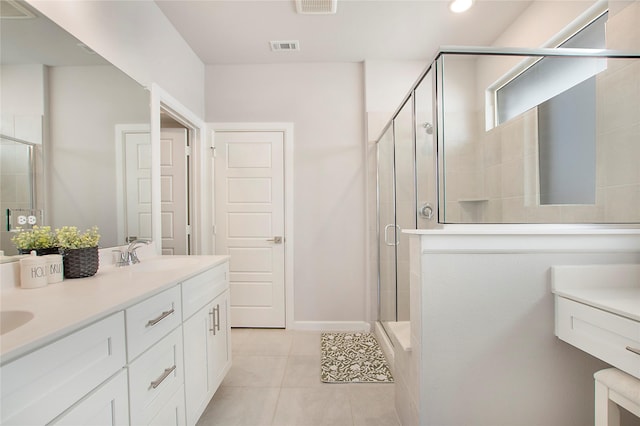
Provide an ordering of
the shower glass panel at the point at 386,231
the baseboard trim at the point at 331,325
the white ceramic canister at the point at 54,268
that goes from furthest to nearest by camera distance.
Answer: the baseboard trim at the point at 331,325
the shower glass panel at the point at 386,231
the white ceramic canister at the point at 54,268

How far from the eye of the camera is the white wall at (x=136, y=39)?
1400mm

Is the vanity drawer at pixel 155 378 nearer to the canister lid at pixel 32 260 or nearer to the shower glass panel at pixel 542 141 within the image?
the canister lid at pixel 32 260

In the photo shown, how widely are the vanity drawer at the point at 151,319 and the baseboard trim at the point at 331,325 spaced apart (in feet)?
5.94

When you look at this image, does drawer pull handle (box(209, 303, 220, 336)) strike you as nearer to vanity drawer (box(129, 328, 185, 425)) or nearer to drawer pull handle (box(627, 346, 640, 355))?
vanity drawer (box(129, 328, 185, 425))

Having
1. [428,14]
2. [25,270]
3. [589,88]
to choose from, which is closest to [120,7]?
[25,270]

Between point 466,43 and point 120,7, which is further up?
point 466,43

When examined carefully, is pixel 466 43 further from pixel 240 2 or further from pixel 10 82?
pixel 10 82

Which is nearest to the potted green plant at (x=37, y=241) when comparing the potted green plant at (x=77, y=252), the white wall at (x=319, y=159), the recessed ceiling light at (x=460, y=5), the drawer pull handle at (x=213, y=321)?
the potted green plant at (x=77, y=252)

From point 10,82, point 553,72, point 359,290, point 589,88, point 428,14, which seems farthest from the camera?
point 359,290

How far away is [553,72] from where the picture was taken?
1830mm

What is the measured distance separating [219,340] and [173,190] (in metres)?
1.62

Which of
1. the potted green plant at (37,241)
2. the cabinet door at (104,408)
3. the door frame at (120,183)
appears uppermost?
the door frame at (120,183)

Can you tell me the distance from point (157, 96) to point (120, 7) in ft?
1.72

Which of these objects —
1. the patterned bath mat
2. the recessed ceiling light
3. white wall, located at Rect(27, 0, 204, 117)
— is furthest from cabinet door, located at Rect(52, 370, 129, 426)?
the recessed ceiling light
